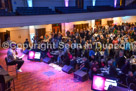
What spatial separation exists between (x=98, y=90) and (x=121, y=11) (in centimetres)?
1470

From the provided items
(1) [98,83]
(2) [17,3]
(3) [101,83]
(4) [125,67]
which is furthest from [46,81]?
(2) [17,3]

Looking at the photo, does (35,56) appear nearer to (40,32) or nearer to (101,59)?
(101,59)

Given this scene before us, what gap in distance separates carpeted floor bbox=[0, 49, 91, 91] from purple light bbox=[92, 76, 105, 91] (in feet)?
1.28

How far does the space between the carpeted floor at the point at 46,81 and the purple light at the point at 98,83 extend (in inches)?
15.4

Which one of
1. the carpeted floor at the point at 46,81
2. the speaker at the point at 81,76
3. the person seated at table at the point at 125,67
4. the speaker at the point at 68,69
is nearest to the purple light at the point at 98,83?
the carpeted floor at the point at 46,81

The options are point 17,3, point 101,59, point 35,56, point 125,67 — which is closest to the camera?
point 125,67

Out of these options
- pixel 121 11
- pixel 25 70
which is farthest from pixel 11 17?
pixel 121 11

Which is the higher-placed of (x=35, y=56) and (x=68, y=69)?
(x=35, y=56)

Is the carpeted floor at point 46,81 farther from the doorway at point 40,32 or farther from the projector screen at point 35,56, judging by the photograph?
the doorway at point 40,32

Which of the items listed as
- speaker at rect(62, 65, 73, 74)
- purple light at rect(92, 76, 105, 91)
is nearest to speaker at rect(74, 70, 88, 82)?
speaker at rect(62, 65, 73, 74)

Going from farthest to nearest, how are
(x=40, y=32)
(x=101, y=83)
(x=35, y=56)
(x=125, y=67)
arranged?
(x=40, y=32) < (x=35, y=56) < (x=125, y=67) < (x=101, y=83)

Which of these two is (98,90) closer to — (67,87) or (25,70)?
(67,87)

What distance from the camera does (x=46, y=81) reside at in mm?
7195

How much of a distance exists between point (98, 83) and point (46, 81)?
8.31 ft
